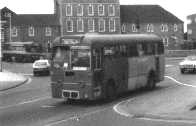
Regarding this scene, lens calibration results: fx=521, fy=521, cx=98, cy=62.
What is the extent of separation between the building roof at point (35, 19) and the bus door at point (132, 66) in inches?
3259

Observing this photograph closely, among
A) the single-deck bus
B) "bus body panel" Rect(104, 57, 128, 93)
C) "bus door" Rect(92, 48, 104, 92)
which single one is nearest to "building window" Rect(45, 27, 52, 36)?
the single-deck bus

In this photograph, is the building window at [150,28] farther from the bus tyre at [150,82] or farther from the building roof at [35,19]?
the bus tyre at [150,82]

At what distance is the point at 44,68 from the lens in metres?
47.2

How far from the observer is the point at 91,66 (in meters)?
21.1

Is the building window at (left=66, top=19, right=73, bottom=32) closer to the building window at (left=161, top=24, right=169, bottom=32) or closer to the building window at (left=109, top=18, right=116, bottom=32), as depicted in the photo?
the building window at (left=109, top=18, right=116, bottom=32)

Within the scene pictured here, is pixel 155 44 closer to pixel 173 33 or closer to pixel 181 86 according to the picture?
pixel 181 86

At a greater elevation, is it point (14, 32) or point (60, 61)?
point (14, 32)

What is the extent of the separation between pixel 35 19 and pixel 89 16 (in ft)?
37.8

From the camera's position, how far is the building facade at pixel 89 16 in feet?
340

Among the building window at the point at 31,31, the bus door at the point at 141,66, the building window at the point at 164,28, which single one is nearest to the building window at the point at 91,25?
the building window at the point at 31,31

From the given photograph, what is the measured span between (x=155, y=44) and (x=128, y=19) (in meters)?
82.4

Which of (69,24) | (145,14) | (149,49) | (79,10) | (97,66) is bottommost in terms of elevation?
(97,66)

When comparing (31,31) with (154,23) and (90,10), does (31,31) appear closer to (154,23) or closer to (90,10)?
(90,10)

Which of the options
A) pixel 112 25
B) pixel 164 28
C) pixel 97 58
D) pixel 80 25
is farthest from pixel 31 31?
pixel 97 58
